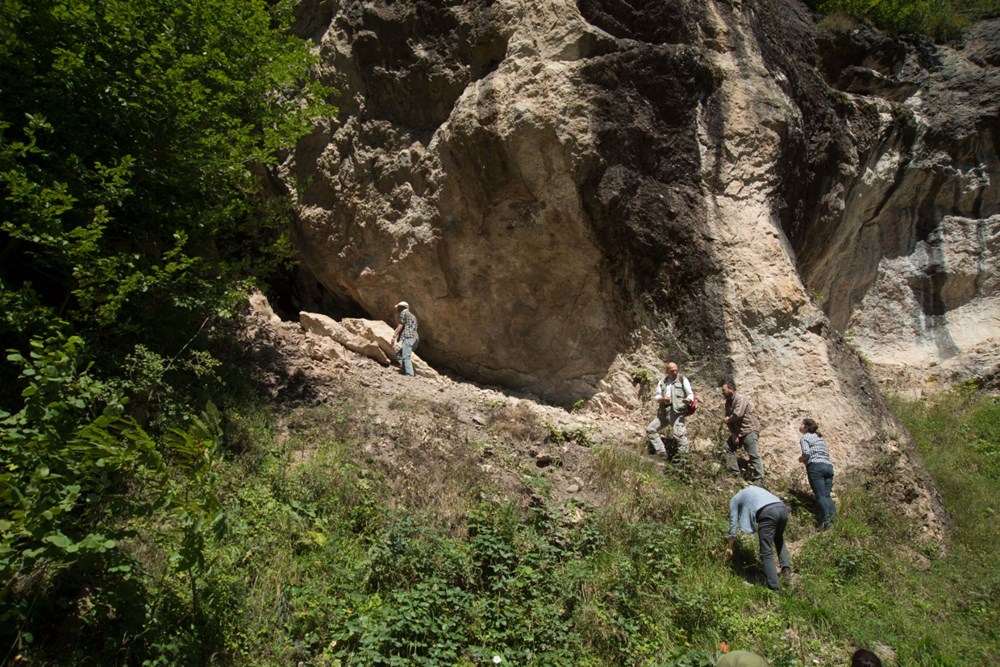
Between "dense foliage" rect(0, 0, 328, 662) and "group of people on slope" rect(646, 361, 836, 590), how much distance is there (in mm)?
4250

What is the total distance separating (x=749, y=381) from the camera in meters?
7.54

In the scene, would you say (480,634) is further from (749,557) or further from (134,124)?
(134,124)

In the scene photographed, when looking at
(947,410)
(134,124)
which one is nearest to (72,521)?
(134,124)

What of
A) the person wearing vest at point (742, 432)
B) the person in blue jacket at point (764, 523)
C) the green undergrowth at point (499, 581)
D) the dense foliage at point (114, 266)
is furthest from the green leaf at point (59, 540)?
the person wearing vest at point (742, 432)

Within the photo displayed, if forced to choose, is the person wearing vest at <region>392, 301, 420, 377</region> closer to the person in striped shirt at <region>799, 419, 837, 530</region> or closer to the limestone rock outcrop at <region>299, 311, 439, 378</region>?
the limestone rock outcrop at <region>299, 311, 439, 378</region>

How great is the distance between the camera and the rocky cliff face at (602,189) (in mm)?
7824

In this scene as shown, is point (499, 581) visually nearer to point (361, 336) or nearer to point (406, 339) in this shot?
point (406, 339)

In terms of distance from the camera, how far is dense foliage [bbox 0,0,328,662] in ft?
11.6

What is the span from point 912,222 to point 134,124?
1250 centimetres

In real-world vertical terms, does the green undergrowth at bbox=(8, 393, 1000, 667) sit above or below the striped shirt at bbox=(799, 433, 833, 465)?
below

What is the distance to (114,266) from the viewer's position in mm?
5043

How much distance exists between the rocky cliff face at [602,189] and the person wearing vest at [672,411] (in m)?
0.39

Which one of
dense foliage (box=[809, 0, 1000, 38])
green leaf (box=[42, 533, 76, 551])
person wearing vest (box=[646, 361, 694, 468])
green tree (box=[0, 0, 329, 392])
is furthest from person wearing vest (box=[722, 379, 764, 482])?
dense foliage (box=[809, 0, 1000, 38])

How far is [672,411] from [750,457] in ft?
3.26
